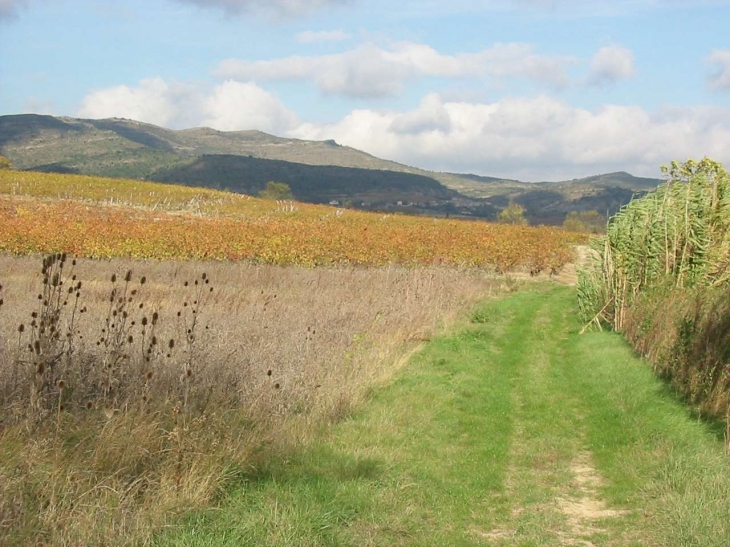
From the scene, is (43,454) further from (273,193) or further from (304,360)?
(273,193)

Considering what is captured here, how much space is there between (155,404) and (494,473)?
12.0 ft

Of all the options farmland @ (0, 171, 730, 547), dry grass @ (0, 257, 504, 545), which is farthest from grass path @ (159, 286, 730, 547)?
dry grass @ (0, 257, 504, 545)

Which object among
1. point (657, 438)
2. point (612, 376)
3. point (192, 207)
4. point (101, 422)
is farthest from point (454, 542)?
point (192, 207)

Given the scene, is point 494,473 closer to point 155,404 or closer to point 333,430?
point 333,430

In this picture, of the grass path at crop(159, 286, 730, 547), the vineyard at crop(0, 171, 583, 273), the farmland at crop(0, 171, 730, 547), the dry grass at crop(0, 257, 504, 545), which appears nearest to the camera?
the dry grass at crop(0, 257, 504, 545)

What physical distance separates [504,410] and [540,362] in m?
3.84

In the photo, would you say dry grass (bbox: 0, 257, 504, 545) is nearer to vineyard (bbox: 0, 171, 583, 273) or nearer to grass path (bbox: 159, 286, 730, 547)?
grass path (bbox: 159, 286, 730, 547)

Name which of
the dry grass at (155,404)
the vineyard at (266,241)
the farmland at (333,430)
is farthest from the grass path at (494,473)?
the vineyard at (266,241)

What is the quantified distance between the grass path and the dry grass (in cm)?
34

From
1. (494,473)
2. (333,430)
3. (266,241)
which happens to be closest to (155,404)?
(333,430)

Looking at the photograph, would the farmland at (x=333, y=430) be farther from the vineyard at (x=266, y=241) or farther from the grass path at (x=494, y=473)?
the vineyard at (x=266, y=241)

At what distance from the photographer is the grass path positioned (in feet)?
19.5

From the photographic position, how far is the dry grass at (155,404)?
513 centimetres

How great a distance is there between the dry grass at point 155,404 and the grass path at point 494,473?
1.11 ft
